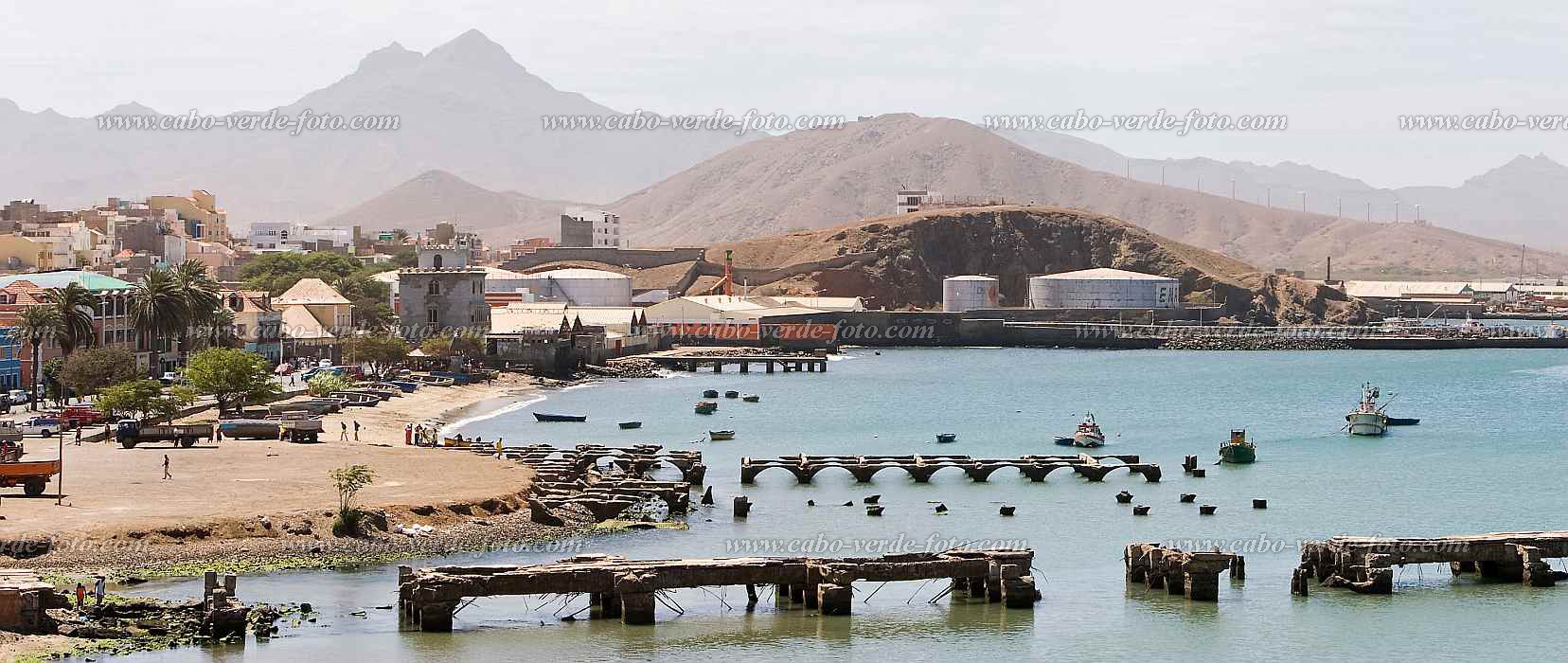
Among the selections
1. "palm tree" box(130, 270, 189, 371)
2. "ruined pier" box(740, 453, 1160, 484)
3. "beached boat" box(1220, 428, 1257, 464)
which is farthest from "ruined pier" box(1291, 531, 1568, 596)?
"palm tree" box(130, 270, 189, 371)

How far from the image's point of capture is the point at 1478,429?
11650 cm

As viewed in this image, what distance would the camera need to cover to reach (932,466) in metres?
80.2

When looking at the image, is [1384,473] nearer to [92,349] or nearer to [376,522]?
Result: [376,522]

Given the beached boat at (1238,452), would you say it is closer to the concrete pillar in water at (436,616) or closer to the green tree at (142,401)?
the green tree at (142,401)

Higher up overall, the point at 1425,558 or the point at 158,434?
the point at 158,434

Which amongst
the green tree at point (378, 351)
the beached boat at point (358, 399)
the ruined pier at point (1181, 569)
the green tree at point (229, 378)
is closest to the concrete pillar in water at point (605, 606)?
the ruined pier at point (1181, 569)

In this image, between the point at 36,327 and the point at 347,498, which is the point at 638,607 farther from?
the point at 36,327

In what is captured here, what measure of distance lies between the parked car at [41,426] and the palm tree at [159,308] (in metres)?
23.4

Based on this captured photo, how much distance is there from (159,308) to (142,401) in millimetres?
28282

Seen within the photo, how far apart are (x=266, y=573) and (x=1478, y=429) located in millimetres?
87390

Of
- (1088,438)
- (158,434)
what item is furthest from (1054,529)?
(158,434)

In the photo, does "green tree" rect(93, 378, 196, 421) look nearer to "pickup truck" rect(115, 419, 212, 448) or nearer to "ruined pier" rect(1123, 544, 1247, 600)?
"pickup truck" rect(115, 419, 212, 448)

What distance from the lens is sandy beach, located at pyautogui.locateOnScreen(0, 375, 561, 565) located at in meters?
52.3

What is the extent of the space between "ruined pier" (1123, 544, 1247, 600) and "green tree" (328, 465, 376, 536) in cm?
2268
